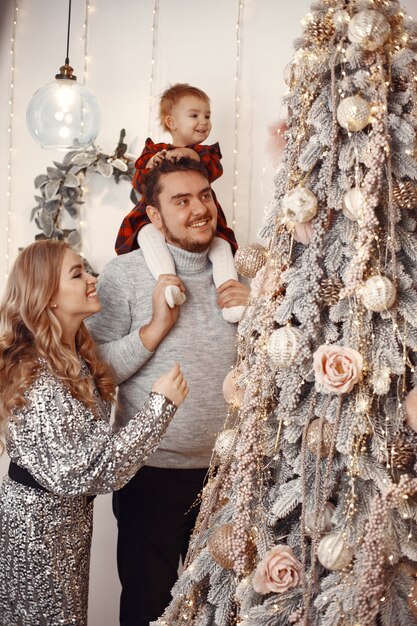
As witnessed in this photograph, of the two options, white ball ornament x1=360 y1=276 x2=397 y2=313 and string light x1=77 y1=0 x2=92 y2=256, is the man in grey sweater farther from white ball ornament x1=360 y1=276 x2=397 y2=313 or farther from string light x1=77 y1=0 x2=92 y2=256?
white ball ornament x1=360 y1=276 x2=397 y2=313

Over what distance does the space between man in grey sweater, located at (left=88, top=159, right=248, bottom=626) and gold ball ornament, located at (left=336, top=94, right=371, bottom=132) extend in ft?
3.31

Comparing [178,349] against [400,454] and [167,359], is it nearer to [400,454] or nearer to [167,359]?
[167,359]

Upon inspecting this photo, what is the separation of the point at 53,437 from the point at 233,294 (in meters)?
0.77

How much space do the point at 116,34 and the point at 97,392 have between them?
174cm

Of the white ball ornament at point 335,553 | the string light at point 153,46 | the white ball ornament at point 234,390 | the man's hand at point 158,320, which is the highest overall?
the string light at point 153,46

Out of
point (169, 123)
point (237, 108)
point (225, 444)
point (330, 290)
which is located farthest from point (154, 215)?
point (330, 290)

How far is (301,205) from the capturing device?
1610mm

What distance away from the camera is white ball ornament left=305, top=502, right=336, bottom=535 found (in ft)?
5.26

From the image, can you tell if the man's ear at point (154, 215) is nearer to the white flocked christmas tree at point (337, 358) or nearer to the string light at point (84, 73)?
the string light at point (84, 73)

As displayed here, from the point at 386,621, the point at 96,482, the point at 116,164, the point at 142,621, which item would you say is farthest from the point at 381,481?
the point at 116,164

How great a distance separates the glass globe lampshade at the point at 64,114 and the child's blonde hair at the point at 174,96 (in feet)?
0.86

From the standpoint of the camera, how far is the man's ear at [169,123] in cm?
284

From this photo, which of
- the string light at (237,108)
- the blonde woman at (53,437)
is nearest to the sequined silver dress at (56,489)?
the blonde woman at (53,437)

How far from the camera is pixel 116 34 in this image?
3.38 m
